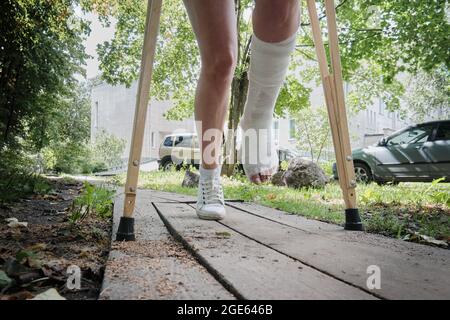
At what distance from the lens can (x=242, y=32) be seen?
569 inches

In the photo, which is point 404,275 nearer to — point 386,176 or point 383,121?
point 386,176

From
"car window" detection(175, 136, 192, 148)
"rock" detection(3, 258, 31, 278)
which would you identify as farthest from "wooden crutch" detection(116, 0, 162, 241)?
"car window" detection(175, 136, 192, 148)

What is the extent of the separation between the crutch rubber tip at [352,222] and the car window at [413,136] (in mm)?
9282

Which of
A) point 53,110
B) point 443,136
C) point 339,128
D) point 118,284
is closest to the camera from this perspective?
point 118,284

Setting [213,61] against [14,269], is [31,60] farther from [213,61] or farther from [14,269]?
[14,269]

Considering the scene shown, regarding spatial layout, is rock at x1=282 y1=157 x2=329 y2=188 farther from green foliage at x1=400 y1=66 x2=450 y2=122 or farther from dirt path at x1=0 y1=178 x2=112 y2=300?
green foliage at x1=400 y1=66 x2=450 y2=122

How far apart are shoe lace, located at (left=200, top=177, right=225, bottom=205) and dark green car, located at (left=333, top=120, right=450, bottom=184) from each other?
26.2 feet

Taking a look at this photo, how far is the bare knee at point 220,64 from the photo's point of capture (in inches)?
77.7

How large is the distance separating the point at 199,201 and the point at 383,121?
36.2 m

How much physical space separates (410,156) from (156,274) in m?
10.4

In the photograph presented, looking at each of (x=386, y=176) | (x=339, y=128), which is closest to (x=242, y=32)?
(x=386, y=176)

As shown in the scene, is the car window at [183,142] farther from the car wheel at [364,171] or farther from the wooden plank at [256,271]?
the wooden plank at [256,271]

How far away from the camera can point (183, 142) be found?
16.8 metres

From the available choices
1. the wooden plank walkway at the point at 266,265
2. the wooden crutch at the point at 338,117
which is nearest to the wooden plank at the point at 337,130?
the wooden crutch at the point at 338,117
